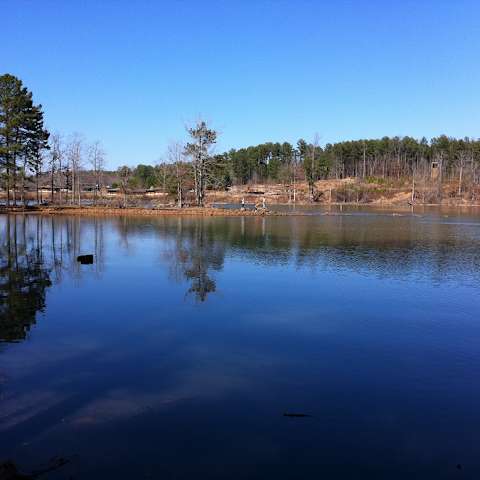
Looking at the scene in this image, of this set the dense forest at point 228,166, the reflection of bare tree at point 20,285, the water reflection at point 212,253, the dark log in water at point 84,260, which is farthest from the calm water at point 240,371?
the dense forest at point 228,166

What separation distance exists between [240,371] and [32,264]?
51.6ft

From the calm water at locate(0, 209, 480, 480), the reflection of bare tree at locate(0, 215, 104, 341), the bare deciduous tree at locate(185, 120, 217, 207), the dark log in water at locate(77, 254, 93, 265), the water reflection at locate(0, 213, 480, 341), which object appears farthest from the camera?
the bare deciduous tree at locate(185, 120, 217, 207)

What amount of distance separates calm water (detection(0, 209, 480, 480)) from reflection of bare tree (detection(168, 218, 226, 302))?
0.22 meters

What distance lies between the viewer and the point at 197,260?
941 inches

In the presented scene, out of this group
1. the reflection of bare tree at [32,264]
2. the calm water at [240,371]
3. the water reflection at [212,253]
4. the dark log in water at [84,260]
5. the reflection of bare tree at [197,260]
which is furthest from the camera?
the dark log in water at [84,260]

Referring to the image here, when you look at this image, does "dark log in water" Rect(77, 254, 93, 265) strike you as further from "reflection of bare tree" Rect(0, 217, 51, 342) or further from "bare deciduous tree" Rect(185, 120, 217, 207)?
"bare deciduous tree" Rect(185, 120, 217, 207)

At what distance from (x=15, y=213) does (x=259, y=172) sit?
101454 millimetres

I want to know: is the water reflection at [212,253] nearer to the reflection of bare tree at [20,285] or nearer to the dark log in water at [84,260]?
the reflection of bare tree at [20,285]

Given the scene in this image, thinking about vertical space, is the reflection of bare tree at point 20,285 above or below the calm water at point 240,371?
above

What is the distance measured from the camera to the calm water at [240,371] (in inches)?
265

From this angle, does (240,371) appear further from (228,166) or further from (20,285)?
(228,166)

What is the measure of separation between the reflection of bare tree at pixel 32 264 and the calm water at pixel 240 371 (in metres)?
0.11

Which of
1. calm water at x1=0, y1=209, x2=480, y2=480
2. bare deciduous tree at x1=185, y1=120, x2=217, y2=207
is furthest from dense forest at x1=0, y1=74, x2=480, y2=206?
calm water at x1=0, y1=209, x2=480, y2=480

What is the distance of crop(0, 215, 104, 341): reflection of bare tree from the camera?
44.8ft
